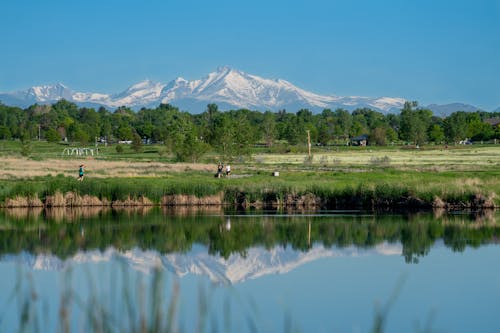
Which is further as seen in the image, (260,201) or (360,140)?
(360,140)

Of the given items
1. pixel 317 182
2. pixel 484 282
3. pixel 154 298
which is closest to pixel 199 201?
pixel 317 182

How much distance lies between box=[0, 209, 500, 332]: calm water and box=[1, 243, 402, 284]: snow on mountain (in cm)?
6

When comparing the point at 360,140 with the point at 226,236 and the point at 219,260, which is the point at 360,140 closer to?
the point at 226,236

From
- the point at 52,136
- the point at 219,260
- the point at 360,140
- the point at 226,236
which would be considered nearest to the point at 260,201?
the point at 226,236

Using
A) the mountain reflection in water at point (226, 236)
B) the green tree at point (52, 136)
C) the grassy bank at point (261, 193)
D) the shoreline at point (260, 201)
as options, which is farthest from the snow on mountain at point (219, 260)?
the green tree at point (52, 136)

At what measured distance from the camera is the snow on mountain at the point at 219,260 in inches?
986

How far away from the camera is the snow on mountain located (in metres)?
25.0

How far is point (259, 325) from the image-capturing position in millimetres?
17531

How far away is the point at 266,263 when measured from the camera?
88.6ft

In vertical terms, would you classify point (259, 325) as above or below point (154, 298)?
below

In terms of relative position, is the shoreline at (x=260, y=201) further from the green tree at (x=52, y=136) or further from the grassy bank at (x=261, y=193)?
the green tree at (x=52, y=136)

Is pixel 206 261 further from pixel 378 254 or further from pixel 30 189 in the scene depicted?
pixel 30 189

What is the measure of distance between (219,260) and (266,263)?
1.75m

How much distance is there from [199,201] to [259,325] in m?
25.5
